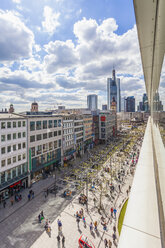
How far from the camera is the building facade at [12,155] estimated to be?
26.8 meters

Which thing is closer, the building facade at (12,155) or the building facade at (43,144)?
the building facade at (12,155)

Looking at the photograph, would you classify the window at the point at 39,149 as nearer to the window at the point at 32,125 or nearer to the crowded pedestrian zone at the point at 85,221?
the window at the point at 32,125

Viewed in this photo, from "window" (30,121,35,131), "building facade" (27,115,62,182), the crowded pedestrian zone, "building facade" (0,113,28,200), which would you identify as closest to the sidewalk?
the crowded pedestrian zone

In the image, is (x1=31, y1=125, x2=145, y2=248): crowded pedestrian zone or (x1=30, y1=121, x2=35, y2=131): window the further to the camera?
(x1=30, y1=121, x2=35, y2=131): window

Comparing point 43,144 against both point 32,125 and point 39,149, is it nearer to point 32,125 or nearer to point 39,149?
point 39,149

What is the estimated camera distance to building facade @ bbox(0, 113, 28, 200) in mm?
26766

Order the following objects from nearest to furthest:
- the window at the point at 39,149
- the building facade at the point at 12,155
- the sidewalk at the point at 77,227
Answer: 1. the sidewalk at the point at 77,227
2. the building facade at the point at 12,155
3. the window at the point at 39,149

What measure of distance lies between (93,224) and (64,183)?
14576 millimetres

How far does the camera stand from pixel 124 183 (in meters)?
Answer: 32.5

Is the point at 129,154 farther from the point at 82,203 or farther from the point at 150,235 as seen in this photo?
the point at 150,235

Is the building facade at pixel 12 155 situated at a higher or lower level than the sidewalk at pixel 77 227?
higher

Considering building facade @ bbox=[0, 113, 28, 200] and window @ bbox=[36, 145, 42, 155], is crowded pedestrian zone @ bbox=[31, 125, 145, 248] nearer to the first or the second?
building facade @ bbox=[0, 113, 28, 200]

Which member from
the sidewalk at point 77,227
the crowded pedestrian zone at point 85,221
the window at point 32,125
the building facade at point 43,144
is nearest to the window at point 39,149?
the building facade at point 43,144

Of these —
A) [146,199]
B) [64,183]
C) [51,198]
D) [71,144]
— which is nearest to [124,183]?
[64,183]
